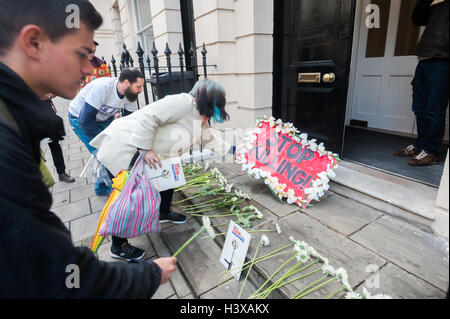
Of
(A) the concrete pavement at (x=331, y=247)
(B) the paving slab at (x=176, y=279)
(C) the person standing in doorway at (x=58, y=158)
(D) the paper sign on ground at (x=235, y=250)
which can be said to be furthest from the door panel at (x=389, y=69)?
(C) the person standing in doorway at (x=58, y=158)

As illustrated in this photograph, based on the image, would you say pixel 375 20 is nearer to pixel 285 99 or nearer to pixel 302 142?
pixel 285 99

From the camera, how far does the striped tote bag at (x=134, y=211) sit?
1.71 meters

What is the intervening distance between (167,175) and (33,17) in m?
1.57

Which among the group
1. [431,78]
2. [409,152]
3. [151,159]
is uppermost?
[431,78]

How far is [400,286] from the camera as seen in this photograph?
59.9 inches

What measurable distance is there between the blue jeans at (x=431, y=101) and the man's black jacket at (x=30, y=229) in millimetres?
3438

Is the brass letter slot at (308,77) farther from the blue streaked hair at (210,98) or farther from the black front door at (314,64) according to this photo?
the blue streaked hair at (210,98)

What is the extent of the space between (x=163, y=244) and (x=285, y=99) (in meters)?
2.58

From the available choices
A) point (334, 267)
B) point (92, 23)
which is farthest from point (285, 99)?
point (92, 23)

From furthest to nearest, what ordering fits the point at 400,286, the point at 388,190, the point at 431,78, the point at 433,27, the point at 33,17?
1. the point at 431,78
2. the point at 433,27
3. the point at 388,190
4. the point at 400,286
5. the point at 33,17

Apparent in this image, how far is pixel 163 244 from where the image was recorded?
2.18 m

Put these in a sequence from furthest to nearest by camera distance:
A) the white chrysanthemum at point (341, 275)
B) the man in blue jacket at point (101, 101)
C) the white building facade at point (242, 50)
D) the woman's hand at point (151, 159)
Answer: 1. the white building facade at point (242, 50)
2. the man in blue jacket at point (101, 101)
3. the woman's hand at point (151, 159)
4. the white chrysanthemum at point (341, 275)

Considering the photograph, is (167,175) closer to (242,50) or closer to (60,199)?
(60,199)

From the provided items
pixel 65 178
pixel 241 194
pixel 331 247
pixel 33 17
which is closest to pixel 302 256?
pixel 331 247
